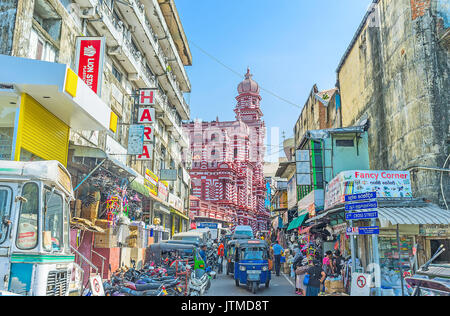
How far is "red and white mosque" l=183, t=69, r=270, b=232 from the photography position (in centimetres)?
6212

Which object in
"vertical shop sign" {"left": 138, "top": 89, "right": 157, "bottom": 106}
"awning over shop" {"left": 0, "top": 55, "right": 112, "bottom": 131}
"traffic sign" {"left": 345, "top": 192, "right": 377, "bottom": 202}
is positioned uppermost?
"vertical shop sign" {"left": 138, "top": 89, "right": 157, "bottom": 106}

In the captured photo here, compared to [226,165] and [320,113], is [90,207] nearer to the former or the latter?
[320,113]

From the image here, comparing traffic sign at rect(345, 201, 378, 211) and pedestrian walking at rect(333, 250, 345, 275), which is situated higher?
traffic sign at rect(345, 201, 378, 211)

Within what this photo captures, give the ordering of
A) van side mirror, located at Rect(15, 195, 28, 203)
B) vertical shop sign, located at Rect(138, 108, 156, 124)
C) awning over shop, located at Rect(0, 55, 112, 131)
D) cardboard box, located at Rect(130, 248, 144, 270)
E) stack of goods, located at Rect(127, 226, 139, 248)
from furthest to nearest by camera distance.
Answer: vertical shop sign, located at Rect(138, 108, 156, 124) < stack of goods, located at Rect(127, 226, 139, 248) < cardboard box, located at Rect(130, 248, 144, 270) < awning over shop, located at Rect(0, 55, 112, 131) < van side mirror, located at Rect(15, 195, 28, 203)

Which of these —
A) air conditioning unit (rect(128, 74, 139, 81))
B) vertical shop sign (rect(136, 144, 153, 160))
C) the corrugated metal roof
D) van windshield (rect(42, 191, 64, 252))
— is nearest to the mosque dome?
air conditioning unit (rect(128, 74, 139, 81))

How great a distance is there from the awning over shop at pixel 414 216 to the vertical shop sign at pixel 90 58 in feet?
35.9

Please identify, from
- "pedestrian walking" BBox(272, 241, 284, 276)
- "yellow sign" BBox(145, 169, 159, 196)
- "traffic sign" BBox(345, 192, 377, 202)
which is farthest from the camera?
"yellow sign" BBox(145, 169, 159, 196)

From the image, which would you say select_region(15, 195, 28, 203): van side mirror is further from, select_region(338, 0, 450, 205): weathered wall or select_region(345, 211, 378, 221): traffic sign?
select_region(338, 0, 450, 205): weathered wall

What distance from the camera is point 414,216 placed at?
11.2m

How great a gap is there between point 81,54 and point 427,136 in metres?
13.1

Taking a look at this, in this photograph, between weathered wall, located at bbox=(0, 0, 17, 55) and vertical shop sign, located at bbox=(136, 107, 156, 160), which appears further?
vertical shop sign, located at bbox=(136, 107, 156, 160)

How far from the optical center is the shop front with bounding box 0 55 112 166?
9812 mm

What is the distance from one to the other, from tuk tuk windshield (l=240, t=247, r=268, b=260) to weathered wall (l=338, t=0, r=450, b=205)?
6179mm

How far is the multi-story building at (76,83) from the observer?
10.1 m
